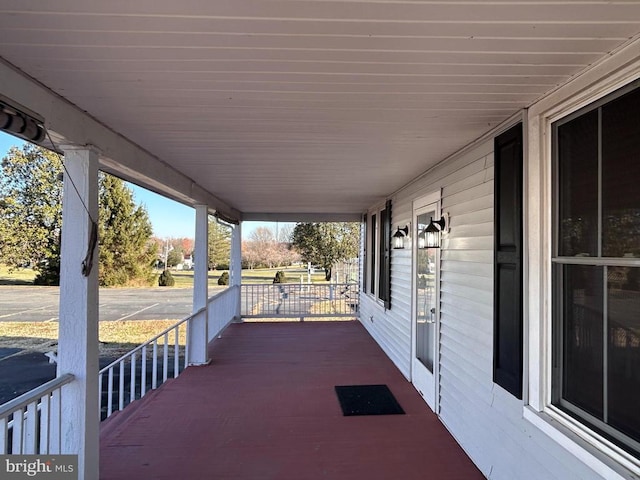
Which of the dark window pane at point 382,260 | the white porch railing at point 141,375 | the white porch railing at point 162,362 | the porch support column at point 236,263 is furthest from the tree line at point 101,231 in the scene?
the dark window pane at point 382,260

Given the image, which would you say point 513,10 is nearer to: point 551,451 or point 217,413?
point 551,451

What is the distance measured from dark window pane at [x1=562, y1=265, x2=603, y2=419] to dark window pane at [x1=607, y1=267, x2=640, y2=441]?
62 mm

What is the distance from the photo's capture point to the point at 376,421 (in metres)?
3.56

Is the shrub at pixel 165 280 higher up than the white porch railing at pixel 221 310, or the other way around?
the white porch railing at pixel 221 310

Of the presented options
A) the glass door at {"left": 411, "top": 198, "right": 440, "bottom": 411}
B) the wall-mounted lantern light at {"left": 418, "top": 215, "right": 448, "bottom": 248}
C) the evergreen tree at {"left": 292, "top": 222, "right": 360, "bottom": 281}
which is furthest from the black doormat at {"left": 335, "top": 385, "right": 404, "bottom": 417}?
the evergreen tree at {"left": 292, "top": 222, "right": 360, "bottom": 281}

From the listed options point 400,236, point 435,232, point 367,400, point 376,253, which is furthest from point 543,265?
point 376,253

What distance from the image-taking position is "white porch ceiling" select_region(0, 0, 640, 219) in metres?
1.30

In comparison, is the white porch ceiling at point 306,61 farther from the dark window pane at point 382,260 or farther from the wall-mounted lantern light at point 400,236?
the dark window pane at point 382,260

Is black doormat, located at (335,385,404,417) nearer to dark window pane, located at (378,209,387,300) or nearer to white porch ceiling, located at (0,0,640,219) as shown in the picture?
dark window pane, located at (378,209,387,300)

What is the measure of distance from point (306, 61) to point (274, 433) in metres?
2.94

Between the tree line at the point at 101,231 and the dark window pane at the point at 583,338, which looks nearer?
the dark window pane at the point at 583,338

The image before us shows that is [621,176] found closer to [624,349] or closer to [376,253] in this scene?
[624,349]

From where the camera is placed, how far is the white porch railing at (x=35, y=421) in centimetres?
192

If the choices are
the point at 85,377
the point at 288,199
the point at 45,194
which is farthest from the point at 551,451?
the point at 45,194
